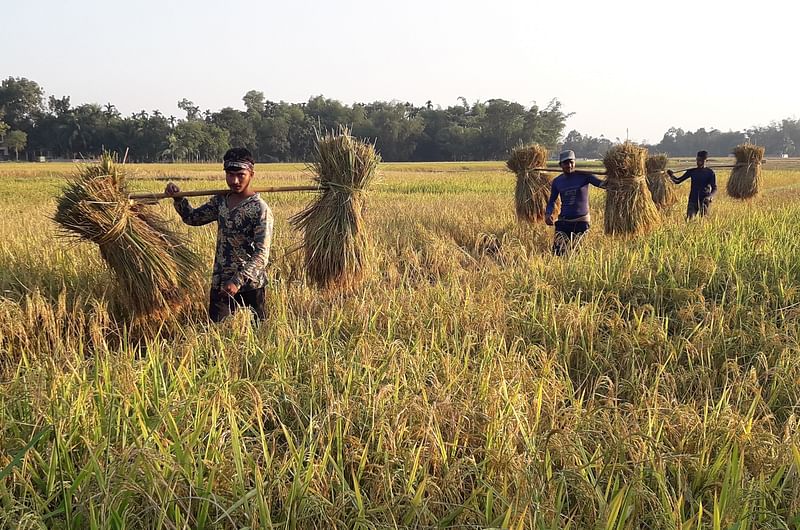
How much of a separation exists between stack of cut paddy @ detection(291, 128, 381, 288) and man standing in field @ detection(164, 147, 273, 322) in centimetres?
57

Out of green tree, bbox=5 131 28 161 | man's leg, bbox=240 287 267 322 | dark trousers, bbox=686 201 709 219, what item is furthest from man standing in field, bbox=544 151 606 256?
green tree, bbox=5 131 28 161

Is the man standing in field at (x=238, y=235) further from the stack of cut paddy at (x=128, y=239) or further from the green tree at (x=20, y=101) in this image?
the green tree at (x=20, y=101)

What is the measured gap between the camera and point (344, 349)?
256 cm

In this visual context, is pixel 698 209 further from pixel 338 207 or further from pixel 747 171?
pixel 338 207

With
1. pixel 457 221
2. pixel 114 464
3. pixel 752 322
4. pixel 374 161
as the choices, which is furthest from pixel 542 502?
pixel 457 221

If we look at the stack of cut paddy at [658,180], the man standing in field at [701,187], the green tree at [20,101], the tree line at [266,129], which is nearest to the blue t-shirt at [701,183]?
the man standing in field at [701,187]

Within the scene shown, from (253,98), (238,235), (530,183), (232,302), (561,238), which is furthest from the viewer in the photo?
(253,98)

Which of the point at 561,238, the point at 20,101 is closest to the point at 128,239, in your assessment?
the point at 561,238

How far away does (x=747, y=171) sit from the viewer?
10.6 m

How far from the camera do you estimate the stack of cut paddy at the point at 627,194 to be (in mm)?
6043

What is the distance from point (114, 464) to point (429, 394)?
1.20 metres

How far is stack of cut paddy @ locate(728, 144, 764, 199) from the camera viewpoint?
10.6m

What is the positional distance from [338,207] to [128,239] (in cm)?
143

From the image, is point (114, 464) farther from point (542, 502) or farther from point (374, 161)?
point (374, 161)
